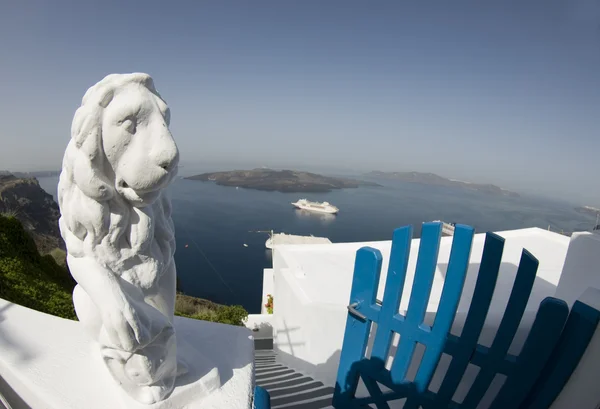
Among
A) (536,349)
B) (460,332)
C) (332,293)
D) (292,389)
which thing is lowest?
(292,389)

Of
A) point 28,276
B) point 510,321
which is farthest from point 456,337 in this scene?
point 28,276

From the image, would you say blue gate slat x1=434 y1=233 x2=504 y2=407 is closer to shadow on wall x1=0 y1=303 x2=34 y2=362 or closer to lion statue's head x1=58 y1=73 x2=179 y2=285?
lion statue's head x1=58 y1=73 x2=179 y2=285

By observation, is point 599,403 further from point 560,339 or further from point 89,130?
point 89,130

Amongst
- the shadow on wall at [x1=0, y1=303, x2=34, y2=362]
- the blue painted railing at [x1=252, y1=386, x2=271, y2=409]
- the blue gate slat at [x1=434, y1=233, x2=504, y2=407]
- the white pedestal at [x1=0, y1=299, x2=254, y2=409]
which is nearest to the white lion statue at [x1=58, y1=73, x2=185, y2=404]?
the white pedestal at [x1=0, y1=299, x2=254, y2=409]

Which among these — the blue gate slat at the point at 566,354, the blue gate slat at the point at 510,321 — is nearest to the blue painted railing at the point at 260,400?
the blue gate slat at the point at 510,321

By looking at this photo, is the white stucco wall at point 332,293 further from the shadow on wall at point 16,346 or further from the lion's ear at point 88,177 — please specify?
the lion's ear at point 88,177

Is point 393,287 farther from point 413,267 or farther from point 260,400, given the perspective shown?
point 413,267

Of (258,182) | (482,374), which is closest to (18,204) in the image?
(482,374)
